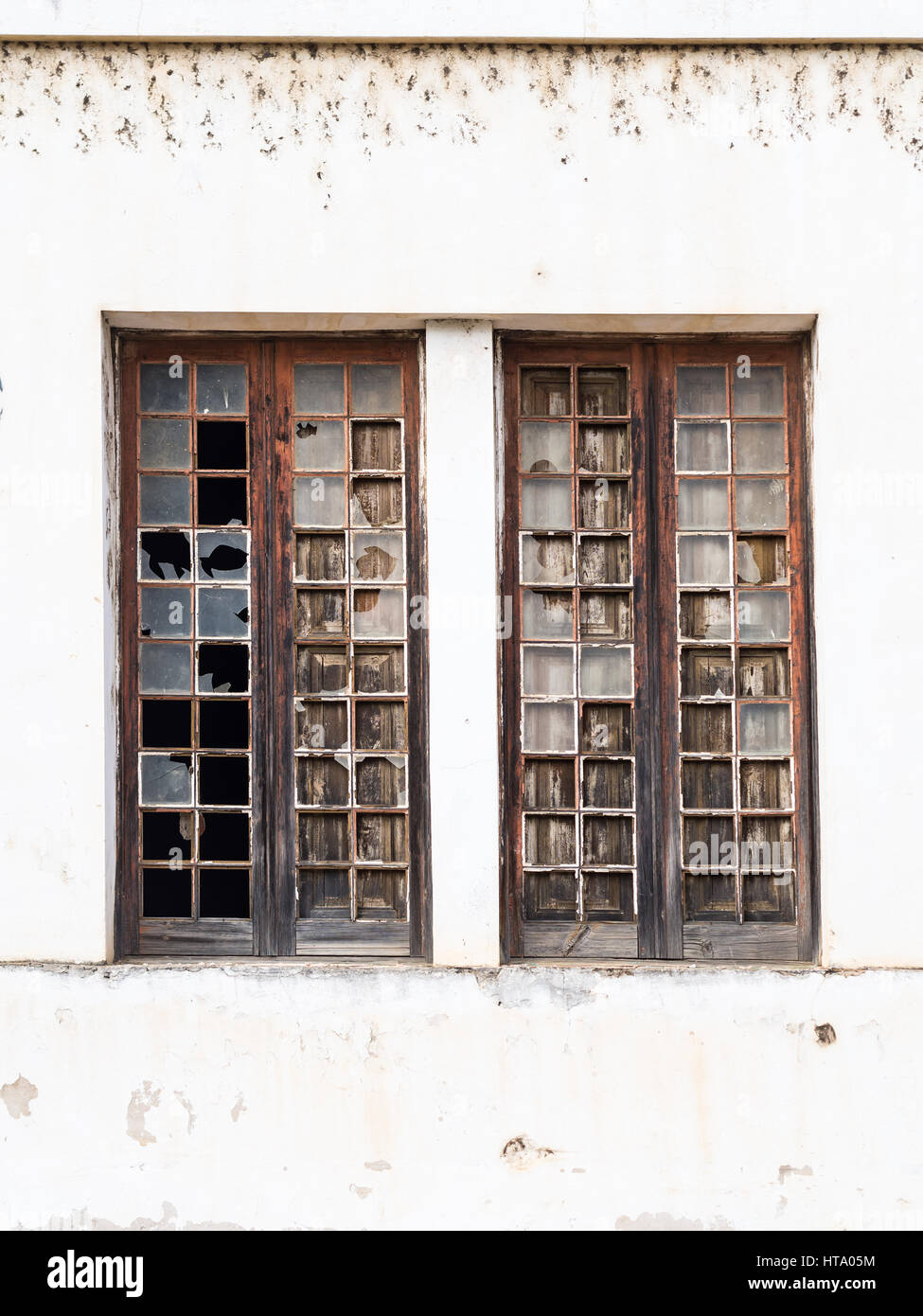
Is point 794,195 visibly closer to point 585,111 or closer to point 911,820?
point 585,111

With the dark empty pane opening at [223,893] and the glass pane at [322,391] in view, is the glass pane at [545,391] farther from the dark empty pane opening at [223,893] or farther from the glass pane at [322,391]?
the dark empty pane opening at [223,893]

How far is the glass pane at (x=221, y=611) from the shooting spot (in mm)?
4199

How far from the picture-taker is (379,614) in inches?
166

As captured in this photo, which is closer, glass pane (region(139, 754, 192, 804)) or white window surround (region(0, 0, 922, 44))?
white window surround (region(0, 0, 922, 44))

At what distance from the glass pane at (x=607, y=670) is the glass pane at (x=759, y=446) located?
2.57 ft

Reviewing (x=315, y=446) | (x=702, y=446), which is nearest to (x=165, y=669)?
(x=315, y=446)

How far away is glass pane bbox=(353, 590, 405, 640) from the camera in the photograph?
4203 mm

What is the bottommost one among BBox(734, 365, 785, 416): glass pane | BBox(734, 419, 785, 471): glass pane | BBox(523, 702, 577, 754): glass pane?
→ BBox(523, 702, 577, 754): glass pane

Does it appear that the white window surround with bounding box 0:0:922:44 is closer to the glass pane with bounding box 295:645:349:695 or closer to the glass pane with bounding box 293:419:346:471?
the glass pane with bounding box 293:419:346:471

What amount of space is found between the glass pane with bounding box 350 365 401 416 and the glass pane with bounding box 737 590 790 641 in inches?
56.0

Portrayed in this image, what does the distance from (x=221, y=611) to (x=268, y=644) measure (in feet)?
0.69

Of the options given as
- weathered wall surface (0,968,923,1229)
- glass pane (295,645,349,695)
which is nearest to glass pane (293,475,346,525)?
glass pane (295,645,349,695)

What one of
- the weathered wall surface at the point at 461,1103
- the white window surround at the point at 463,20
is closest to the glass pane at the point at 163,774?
the weathered wall surface at the point at 461,1103
